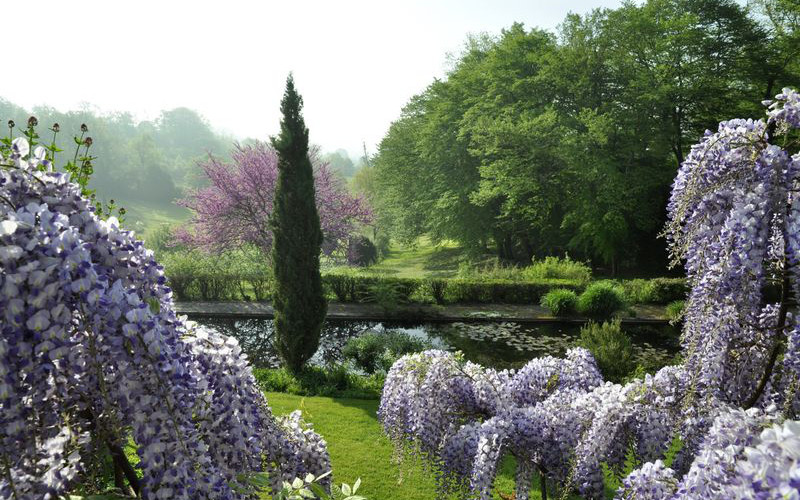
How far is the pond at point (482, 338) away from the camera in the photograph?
486 inches

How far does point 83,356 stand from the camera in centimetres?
184

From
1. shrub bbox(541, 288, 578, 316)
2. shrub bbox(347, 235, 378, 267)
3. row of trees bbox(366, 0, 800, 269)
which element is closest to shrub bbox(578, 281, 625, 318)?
shrub bbox(541, 288, 578, 316)

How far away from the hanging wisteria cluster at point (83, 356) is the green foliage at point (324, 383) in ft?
24.4

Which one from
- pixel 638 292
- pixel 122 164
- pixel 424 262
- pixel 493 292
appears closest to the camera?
pixel 638 292

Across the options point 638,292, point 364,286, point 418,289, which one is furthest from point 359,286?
point 638,292

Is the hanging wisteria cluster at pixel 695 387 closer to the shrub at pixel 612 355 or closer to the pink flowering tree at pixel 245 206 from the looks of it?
the shrub at pixel 612 355

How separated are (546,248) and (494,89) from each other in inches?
359

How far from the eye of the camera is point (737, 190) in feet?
9.52

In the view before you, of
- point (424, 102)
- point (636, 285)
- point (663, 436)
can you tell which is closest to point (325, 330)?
point (636, 285)

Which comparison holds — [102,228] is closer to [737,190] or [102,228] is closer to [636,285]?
[737,190]

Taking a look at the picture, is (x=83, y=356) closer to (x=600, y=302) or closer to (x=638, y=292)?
(x=600, y=302)

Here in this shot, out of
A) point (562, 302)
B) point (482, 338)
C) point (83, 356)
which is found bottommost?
point (482, 338)

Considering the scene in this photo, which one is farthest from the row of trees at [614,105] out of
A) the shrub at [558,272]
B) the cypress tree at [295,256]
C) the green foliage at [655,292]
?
the cypress tree at [295,256]

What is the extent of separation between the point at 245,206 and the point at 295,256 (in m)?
9.24
